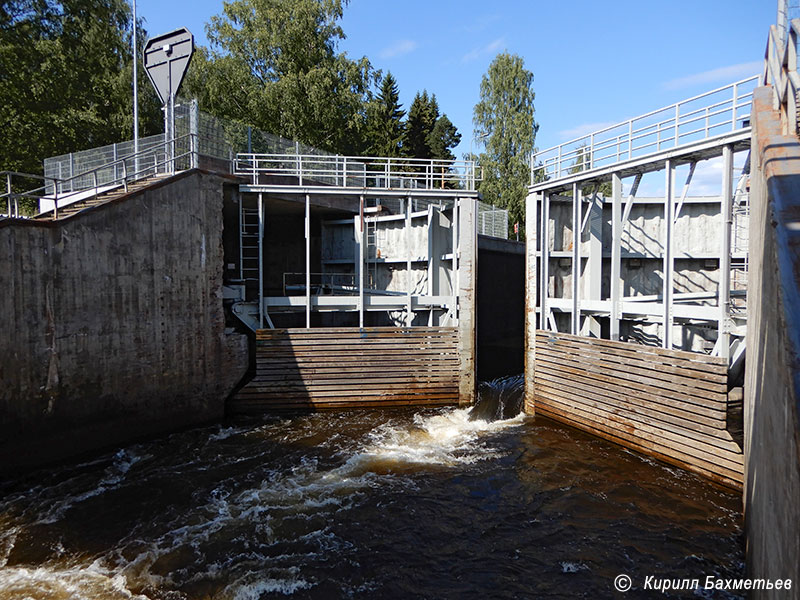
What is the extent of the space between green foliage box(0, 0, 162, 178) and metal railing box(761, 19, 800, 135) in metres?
28.0

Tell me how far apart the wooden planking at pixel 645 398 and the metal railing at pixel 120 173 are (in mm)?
11184

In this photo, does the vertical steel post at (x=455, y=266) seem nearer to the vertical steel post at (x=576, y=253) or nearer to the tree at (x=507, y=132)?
the vertical steel post at (x=576, y=253)

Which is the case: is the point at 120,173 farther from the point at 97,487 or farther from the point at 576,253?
the point at 576,253

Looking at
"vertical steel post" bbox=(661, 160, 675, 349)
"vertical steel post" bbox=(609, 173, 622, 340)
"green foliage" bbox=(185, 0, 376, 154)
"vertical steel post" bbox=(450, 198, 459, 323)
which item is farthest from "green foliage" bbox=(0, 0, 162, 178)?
"vertical steel post" bbox=(661, 160, 675, 349)

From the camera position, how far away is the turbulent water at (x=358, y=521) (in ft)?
21.7

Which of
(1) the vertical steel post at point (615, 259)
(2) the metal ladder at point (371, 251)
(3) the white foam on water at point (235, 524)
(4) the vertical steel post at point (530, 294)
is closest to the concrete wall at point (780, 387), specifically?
(3) the white foam on water at point (235, 524)

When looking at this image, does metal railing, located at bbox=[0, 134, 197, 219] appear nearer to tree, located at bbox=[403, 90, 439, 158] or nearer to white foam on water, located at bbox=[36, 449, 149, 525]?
white foam on water, located at bbox=[36, 449, 149, 525]

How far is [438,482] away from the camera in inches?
376

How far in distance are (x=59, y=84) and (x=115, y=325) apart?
2132cm

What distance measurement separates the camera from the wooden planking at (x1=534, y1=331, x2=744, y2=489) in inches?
368

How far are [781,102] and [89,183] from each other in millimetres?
21228

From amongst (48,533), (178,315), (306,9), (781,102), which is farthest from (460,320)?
(306,9)

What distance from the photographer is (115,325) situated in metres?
11.1

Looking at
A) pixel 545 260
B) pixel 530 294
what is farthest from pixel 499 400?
pixel 545 260
